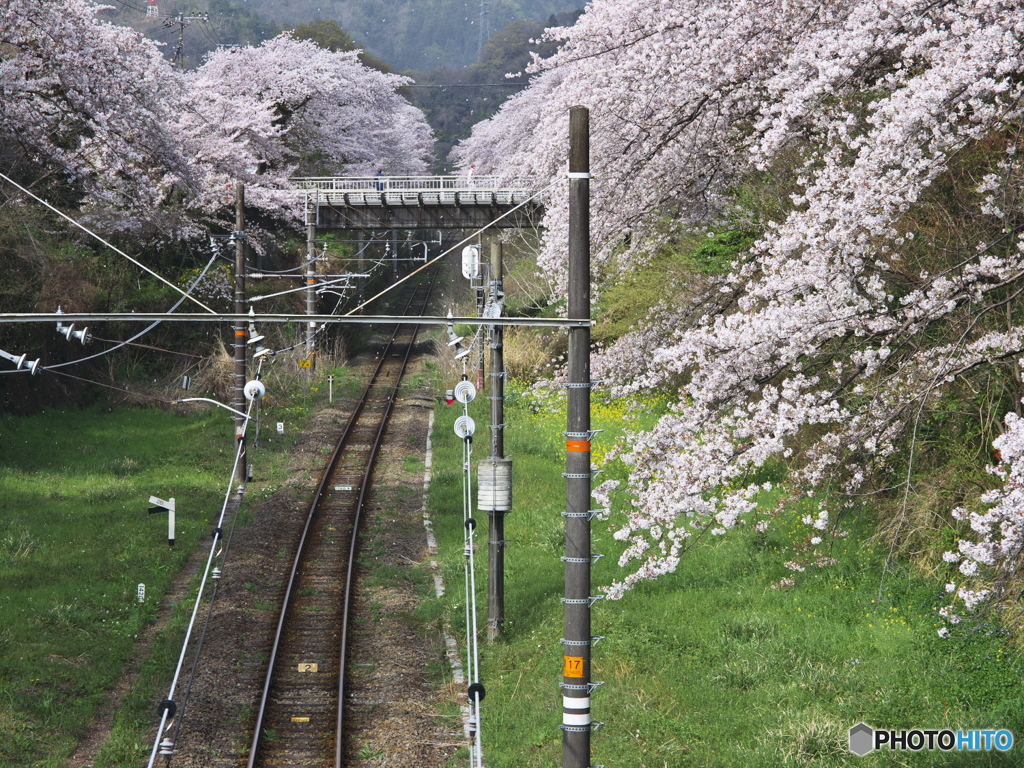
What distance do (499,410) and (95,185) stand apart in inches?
706

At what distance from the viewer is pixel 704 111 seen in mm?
13516

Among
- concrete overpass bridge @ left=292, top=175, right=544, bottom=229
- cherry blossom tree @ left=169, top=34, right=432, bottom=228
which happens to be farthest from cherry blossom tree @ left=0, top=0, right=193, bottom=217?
concrete overpass bridge @ left=292, top=175, right=544, bottom=229

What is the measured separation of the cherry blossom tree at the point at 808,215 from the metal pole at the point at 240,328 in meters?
9.57

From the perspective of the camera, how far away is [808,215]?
29.9ft

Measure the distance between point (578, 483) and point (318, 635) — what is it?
26.8 feet

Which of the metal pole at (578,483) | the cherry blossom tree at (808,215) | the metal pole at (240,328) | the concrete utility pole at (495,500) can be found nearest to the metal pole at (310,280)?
the metal pole at (240,328)

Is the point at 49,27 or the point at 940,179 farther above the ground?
the point at 49,27

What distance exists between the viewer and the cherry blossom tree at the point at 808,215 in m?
8.61

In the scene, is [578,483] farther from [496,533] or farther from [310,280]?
[310,280]

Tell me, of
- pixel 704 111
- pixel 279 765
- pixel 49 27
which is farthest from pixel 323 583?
pixel 49 27

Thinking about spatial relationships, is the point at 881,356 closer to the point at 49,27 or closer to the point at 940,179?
the point at 940,179

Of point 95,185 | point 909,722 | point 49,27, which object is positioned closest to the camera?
point 909,722

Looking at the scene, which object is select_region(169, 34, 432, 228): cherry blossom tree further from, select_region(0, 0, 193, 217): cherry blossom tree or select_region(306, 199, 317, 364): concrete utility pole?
select_region(0, 0, 193, 217): cherry blossom tree

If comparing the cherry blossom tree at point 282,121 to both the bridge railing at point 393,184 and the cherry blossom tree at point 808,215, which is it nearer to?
the bridge railing at point 393,184
